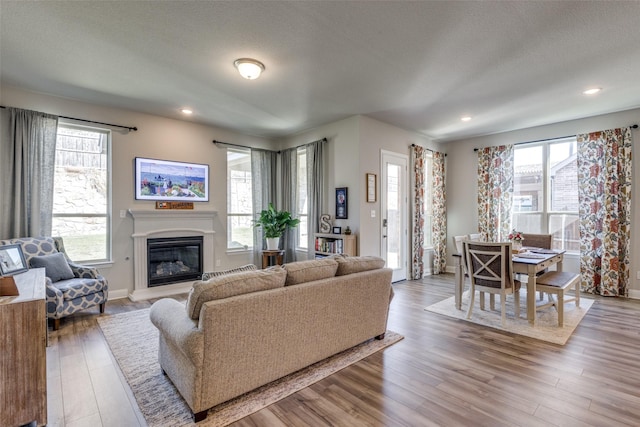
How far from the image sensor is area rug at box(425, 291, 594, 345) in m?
3.22

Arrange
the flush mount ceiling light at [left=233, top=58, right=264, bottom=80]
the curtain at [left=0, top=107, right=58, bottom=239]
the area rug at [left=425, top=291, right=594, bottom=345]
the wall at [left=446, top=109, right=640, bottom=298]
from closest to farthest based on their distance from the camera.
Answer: the flush mount ceiling light at [left=233, top=58, right=264, bottom=80] → the area rug at [left=425, top=291, right=594, bottom=345] → the curtain at [left=0, top=107, right=58, bottom=239] → the wall at [left=446, top=109, right=640, bottom=298]

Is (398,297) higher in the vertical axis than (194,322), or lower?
lower

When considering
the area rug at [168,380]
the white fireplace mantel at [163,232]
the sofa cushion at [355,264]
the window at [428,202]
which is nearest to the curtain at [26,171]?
the white fireplace mantel at [163,232]

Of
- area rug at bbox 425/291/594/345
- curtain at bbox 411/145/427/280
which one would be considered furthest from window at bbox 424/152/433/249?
area rug at bbox 425/291/594/345

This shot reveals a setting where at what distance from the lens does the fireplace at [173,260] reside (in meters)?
4.86

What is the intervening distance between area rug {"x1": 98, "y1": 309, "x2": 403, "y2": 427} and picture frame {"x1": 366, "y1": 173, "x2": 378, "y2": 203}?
93.8 inches

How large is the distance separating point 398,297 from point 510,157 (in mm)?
3445

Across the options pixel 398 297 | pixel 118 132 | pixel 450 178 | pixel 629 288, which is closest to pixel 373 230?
pixel 398 297

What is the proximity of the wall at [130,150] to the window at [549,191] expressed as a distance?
552 cm

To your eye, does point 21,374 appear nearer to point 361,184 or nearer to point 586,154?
point 361,184

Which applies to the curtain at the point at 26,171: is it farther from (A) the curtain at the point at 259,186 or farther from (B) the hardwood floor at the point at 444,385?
(A) the curtain at the point at 259,186

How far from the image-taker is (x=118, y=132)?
4.62 m

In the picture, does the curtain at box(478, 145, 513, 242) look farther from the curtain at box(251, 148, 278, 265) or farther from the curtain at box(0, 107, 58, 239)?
the curtain at box(0, 107, 58, 239)

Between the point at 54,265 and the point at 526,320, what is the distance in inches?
221
